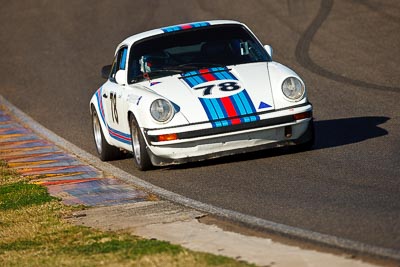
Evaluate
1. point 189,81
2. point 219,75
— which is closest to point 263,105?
point 219,75

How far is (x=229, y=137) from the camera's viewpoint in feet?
33.6

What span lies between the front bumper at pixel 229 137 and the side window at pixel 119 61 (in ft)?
5.44

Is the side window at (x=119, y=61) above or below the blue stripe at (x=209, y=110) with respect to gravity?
above

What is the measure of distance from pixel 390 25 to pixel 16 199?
A: 37.9ft

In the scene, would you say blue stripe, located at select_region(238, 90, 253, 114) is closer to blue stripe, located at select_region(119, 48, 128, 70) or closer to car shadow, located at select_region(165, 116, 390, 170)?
car shadow, located at select_region(165, 116, 390, 170)

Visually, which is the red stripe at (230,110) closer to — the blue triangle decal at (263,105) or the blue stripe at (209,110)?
the blue stripe at (209,110)

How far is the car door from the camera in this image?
37.7 ft

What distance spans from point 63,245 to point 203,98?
3124 mm

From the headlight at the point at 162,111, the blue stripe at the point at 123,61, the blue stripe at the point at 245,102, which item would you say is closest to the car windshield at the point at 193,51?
the blue stripe at the point at 123,61

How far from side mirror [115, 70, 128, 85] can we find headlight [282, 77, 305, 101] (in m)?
1.86

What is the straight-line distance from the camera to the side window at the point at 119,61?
39.1 feet

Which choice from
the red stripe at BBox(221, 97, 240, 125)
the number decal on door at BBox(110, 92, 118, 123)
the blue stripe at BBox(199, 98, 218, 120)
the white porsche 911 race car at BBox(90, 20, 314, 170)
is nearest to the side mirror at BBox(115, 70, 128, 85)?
the white porsche 911 race car at BBox(90, 20, 314, 170)

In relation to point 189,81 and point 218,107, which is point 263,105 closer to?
point 218,107

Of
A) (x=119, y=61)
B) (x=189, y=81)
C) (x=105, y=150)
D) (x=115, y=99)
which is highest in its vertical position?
(x=119, y=61)
